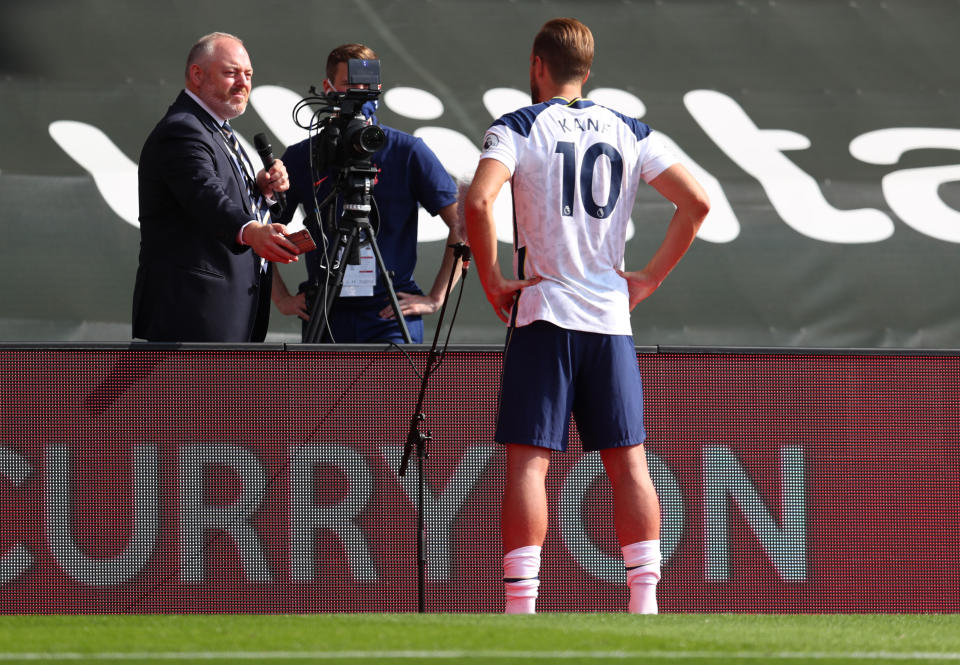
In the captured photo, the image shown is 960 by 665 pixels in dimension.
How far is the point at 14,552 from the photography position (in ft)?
12.4

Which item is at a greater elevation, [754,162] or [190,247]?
[754,162]

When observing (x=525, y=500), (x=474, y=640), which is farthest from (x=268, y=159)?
(x=474, y=640)

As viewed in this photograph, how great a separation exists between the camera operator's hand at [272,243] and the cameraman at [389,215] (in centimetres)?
71

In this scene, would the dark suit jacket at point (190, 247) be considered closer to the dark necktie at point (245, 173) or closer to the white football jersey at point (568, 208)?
the dark necktie at point (245, 173)

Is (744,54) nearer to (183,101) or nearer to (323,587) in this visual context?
(183,101)

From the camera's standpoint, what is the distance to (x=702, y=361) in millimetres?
3922

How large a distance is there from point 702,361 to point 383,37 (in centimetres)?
264

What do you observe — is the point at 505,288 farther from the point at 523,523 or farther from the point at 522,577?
the point at 522,577

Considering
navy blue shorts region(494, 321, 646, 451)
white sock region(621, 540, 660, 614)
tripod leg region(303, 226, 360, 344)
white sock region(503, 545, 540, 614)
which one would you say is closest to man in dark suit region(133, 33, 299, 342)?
tripod leg region(303, 226, 360, 344)

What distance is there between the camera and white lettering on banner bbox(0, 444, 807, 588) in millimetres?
3797

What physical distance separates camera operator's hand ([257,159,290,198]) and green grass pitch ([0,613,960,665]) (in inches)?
60.3

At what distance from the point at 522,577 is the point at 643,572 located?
0.99 ft

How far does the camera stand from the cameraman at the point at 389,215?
4652 mm

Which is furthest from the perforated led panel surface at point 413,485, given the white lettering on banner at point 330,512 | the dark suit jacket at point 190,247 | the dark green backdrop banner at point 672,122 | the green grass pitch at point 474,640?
the dark green backdrop banner at point 672,122
